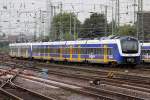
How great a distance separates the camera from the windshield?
3497 centimetres

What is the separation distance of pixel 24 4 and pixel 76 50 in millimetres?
12036

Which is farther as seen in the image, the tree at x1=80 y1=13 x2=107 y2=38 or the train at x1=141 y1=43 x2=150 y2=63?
the tree at x1=80 y1=13 x2=107 y2=38

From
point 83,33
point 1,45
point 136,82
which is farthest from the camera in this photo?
point 1,45

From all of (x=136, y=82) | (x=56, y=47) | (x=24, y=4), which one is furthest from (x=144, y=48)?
(x=136, y=82)

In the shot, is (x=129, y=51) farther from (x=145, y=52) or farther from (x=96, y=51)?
(x=145, y=52)

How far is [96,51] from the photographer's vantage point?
127 feet

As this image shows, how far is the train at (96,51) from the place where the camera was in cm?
3494

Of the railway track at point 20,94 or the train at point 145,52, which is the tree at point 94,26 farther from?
the railway track at point 20,94

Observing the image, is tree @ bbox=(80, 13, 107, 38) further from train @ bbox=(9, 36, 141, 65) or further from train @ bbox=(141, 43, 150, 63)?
train @ bbox=(141, 43, 150, 63)

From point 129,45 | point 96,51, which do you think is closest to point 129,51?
point 129,45

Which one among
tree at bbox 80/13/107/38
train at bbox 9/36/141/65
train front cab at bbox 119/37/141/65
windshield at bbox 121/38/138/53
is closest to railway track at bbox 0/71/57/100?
train front cab at bbox 119/37/141/65

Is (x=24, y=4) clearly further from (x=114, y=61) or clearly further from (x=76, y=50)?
(x=114, y=61)

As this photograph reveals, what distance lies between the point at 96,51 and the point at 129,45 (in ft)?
13.6

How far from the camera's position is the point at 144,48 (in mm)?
42156
